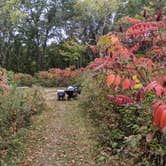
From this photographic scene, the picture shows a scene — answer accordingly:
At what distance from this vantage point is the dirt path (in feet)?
15.8

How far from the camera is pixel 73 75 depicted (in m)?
18.8

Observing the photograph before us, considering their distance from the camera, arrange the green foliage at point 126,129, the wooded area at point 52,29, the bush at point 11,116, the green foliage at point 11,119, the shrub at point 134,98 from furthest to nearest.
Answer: the wooded area at point 52,29
the bush at point 11,116
the green foliage at point 11,119
the green foliage at point 126,129
the shrub at point 134,98

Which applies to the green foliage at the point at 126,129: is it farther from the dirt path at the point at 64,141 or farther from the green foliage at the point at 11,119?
the green foliage at the point at 11,119

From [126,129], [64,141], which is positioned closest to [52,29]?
[64,141]

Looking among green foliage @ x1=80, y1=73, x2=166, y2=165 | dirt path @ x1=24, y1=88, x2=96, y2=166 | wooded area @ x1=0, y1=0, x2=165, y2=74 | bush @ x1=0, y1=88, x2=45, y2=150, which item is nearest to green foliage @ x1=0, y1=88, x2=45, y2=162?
bush @ x1=0, y1=88, x2=45, y2=150

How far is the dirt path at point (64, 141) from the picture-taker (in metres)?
4.82

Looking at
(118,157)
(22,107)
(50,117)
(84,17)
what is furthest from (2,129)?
(84,17)

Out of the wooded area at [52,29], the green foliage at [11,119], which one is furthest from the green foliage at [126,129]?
the wooded area at [52,29]

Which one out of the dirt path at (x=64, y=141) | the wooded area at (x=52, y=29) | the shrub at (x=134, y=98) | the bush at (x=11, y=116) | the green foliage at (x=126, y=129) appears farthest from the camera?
the wooded area at (x=52, y=29)

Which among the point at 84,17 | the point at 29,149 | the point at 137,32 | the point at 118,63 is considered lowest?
the point at 29,149

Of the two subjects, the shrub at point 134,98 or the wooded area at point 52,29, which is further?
the wooded area at point 52,29

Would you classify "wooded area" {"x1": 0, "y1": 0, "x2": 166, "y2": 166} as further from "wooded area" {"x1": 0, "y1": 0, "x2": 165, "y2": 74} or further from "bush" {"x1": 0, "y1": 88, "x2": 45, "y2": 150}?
"wooded area" {"x1": 0, "y1": 0, "x2": 165, "y2": 74}

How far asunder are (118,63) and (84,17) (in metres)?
18.7

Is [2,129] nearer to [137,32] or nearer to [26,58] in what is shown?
[137,32]
